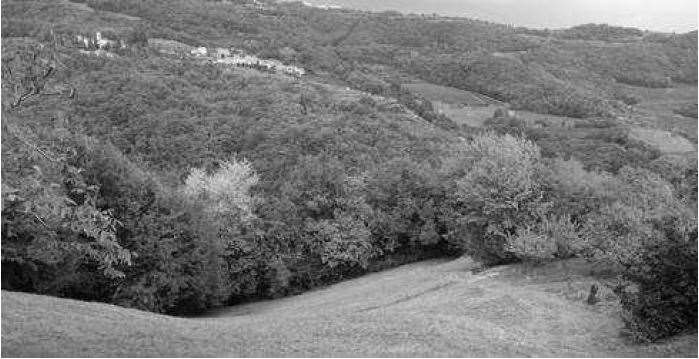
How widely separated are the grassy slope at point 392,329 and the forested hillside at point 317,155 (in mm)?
1990

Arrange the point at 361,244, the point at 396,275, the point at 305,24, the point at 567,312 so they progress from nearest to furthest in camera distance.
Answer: the point at 567,312
the point at 396,275
the point at 361,244
the point at 305,24

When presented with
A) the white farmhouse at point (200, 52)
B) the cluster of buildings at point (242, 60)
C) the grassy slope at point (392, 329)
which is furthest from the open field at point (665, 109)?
the grassy slope at point (392, 329)

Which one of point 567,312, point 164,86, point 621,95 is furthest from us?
point 621,95

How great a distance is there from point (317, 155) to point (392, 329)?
52132mm

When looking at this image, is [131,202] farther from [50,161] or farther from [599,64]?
[599,64]

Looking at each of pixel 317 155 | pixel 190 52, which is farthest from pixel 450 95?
pixel 317 155

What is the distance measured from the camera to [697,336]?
67.4 feet

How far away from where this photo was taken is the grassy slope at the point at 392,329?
754 inches

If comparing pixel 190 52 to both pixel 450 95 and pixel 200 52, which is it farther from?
pixel 450 95

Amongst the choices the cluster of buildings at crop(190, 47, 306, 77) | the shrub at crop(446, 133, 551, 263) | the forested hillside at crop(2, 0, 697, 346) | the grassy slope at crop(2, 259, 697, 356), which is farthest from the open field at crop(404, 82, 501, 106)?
the grassy slope at crop(2, 259, 697, 356)

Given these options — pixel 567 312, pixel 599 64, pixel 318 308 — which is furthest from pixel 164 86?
pixel 599 64

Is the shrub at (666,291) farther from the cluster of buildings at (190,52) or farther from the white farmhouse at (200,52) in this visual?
the white farmhouse at (200,52)

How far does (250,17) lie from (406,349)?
158 metres

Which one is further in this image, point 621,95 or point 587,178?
point 621,95
